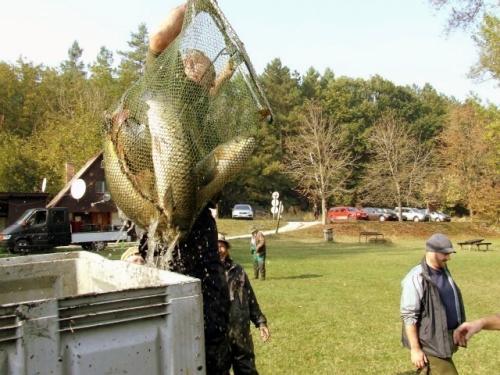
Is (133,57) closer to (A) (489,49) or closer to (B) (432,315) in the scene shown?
(A) (489,49)

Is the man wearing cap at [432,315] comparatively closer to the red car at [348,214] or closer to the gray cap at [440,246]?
the gray cap at [440,246]

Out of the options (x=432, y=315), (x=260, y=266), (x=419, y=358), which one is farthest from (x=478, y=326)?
(x=260, y=266)

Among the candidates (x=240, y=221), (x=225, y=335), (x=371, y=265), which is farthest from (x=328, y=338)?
(x=240, y=221)

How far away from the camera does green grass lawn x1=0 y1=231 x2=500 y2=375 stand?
8.36 meters

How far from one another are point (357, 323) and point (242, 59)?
28.8 feet

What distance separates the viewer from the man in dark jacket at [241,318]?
5.43 m

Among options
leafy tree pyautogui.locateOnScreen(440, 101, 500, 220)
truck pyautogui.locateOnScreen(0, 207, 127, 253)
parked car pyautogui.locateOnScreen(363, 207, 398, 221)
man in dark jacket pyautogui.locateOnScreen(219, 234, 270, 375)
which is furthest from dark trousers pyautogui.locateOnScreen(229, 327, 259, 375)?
parked car pyautogui.locateOnScreen(363, 207, 398, 221)

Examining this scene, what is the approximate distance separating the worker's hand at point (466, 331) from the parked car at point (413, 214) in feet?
176

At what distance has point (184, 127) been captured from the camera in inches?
116

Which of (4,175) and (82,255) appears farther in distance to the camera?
(4,175)

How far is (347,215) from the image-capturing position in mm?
53500

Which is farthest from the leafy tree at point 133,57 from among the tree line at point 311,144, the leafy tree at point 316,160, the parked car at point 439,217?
the parked car at point 439,217

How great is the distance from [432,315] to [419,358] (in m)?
0.40

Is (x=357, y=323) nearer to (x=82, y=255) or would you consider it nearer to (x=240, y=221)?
(x=82, y=255)
